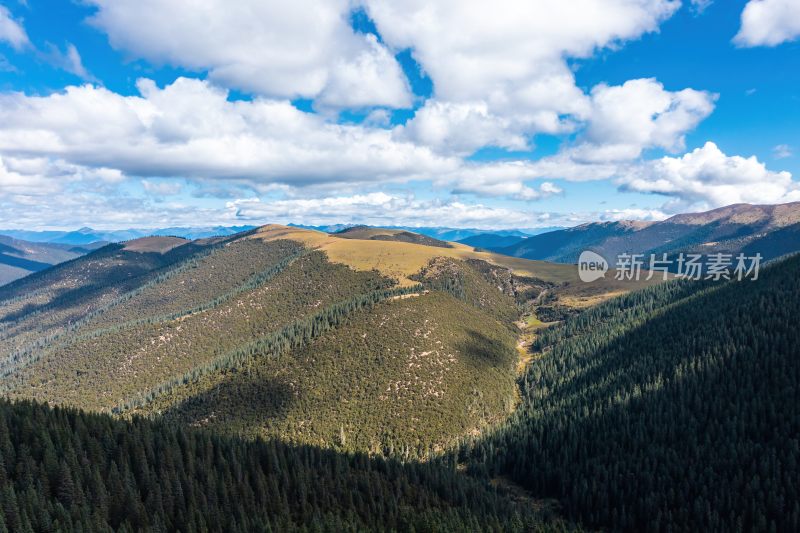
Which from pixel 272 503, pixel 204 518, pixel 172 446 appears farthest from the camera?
pixel 172 446

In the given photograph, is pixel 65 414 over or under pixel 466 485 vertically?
over

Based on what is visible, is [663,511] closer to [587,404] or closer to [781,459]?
[781,459]

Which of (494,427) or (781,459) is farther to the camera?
(494,427)

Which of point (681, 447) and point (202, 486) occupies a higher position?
point (202, 486)

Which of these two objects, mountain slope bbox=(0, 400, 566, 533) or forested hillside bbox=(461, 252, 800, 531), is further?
Result: forested hillside bbox=(461, 252, 800, 531)

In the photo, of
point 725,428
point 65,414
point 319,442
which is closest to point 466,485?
point 319,442

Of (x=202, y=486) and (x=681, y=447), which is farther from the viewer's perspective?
(x=681, y=447)

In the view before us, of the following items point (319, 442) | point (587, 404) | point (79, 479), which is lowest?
point (319, 442)

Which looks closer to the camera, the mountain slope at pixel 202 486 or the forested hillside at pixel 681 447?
the mountain slope at pixel 202 486

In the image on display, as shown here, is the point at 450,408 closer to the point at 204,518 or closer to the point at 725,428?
the point at 725,428

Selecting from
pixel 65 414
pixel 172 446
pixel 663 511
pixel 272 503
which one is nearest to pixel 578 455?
pixel 663 511

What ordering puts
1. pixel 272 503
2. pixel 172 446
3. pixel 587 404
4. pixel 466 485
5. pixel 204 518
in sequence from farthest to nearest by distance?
pixel 587 404, pixel 466 485, pixel 172 446, pixel 272 503, pixel 204 518
